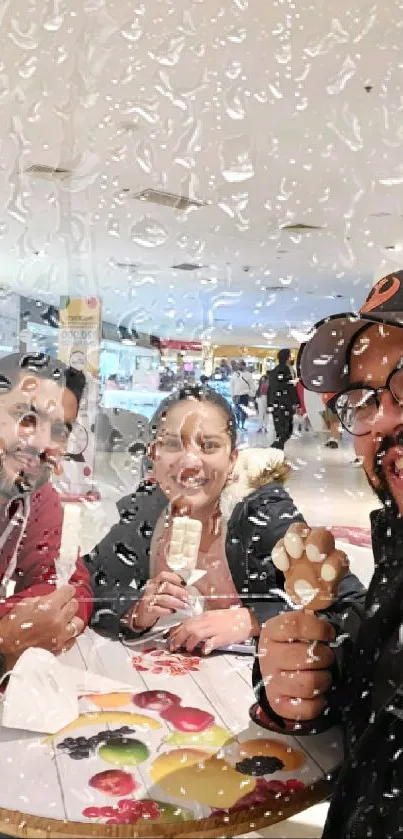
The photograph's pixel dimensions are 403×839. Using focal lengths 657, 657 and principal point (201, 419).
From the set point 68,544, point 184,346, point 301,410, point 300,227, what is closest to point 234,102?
point 300,227

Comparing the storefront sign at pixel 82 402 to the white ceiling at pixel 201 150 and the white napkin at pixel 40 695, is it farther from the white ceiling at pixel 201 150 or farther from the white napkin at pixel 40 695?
the white napkin at pixel 40 695

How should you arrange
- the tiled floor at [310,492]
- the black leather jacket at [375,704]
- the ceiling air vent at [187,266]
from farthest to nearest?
the ceiling air vent at [187,266]
the tiled floor at [310,492]
the black leather jacket at [375,704]

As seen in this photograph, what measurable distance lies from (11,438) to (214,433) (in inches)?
11.8

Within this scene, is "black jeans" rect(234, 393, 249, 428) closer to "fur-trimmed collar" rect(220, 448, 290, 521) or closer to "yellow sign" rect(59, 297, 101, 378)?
"fur-trimmed collar" rect(220, 448, 290, 521)

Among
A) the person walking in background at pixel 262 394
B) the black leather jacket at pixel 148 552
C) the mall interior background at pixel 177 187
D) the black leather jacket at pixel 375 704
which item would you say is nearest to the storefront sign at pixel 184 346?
the mall interior background at pixel 177 187

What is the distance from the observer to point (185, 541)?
0.98 meters

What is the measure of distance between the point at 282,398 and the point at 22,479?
405mm

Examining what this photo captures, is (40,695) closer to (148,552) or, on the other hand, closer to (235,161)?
(148,552)

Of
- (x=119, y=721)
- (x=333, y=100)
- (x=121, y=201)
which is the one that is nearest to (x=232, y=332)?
(x=121, y=201)

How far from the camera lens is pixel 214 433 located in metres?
0.96

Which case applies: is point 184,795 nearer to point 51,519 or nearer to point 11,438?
point 51,519

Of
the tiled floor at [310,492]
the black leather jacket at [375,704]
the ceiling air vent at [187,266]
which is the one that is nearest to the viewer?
the black leather jacket at [375,704]

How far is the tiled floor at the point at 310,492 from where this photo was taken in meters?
0.90

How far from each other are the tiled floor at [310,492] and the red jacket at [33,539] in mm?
49
